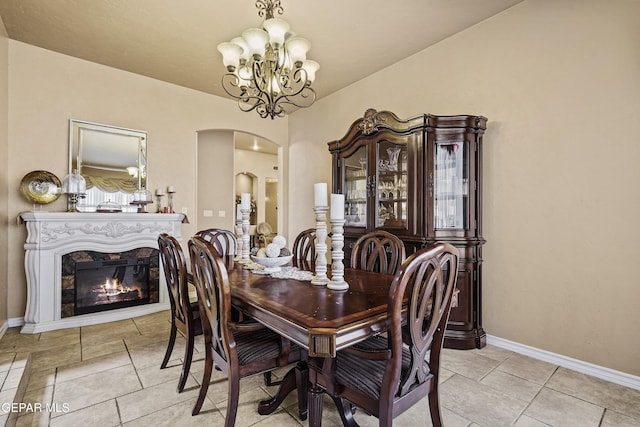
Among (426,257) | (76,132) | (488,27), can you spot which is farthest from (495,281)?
(76,132)

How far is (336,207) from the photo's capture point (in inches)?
63.3

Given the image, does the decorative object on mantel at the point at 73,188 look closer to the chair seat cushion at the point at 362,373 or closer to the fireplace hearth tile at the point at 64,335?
the fireplace hearth tile at the point at 64,335

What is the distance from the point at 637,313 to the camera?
2.07m

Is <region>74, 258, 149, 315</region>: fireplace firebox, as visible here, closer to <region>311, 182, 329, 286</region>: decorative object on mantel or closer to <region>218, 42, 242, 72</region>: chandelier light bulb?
<region>218, 42, 242, 72</region>: chandelier light bulb

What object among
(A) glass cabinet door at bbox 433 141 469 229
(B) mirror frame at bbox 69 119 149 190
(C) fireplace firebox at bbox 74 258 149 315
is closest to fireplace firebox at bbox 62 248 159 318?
(C) fireplace firebox at bbox 74 258 149 315

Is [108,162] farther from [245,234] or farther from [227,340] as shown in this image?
[227,340]

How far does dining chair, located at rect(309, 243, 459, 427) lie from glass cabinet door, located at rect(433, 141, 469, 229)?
1.46m

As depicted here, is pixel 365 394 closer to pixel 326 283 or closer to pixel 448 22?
pixel 326 283

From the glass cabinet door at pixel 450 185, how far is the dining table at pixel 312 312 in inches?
42.5

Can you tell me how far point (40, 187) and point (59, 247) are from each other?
0.67 metres

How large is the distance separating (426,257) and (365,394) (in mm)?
582

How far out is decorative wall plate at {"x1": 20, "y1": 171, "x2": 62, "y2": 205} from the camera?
10.4 ft

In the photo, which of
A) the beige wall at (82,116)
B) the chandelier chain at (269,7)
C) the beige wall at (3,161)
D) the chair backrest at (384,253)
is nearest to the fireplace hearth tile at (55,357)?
the beige wall at (3,161)

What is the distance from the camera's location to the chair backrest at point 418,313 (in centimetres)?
116
